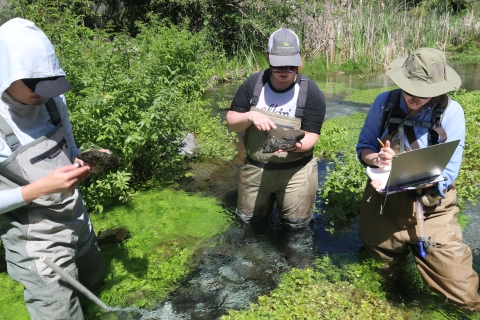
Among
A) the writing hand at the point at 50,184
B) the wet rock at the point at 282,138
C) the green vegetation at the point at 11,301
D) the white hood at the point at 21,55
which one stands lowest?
the green vegetation at the point at 11,301

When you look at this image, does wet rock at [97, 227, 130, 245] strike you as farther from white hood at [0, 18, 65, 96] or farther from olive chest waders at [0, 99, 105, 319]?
white hood at [0, 18, 65, 96]

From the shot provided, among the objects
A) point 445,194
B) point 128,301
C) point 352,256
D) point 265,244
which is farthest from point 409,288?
point 128,301

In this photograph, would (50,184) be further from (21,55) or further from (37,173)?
(21,55)

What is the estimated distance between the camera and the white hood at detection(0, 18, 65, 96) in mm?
2029

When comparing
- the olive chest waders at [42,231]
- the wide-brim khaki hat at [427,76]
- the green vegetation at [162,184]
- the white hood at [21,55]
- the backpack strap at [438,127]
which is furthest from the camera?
the green vegetation at [162,184]

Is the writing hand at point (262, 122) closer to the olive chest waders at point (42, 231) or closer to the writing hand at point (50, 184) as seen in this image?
the olive chest waders at point (42, 231)

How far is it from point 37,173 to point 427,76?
247 cm

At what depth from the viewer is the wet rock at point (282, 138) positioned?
3.19 m

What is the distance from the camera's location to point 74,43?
4363 millimetres

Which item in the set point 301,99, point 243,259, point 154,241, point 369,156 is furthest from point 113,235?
point 369,156

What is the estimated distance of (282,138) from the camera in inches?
125

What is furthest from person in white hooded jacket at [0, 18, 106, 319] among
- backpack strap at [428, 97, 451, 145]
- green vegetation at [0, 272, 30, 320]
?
backpack strap at [428, 97, 451, 145]

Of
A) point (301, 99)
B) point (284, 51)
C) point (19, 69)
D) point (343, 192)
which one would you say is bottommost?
point (343, 192)

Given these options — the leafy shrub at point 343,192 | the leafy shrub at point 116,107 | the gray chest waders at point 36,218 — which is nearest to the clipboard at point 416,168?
the leafy shrub at point 343,192
